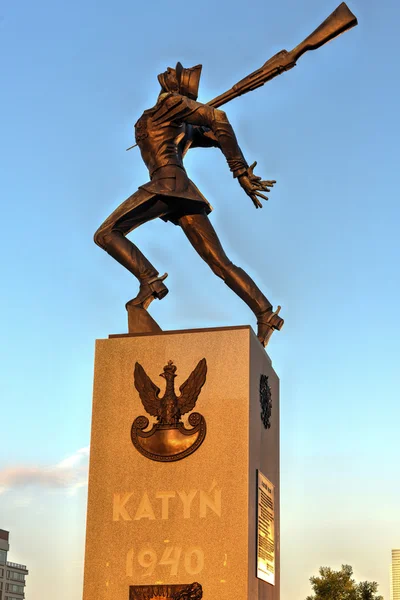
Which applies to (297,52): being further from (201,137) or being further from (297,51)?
(201,137)

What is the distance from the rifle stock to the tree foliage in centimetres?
4179

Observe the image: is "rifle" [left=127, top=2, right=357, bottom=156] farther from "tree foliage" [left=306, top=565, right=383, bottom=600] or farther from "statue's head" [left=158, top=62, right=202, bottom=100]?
"tree foliage" [left=306, top=565, right=383, bottom=600]

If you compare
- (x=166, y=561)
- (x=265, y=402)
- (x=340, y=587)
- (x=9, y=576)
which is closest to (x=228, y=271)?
(x=265, y=402)

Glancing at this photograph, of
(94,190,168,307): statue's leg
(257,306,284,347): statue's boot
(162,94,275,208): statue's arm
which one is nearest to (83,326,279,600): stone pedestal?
(257,306,284,347): statue's boot

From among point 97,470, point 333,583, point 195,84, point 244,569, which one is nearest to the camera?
point 244,569

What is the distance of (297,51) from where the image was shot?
1208cm

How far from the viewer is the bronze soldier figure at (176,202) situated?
38.7 ft

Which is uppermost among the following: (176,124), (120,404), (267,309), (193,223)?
(176,124)

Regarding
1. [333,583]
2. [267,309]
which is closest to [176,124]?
[267,309]

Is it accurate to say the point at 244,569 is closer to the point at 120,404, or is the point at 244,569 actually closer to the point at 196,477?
the point at 196,477

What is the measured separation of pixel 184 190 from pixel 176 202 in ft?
0.56

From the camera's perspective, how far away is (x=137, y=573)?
10242 mm

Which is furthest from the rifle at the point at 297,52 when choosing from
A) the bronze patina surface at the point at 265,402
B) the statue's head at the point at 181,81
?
the bronze patina surface at the point at 265,402

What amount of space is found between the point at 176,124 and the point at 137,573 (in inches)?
204
